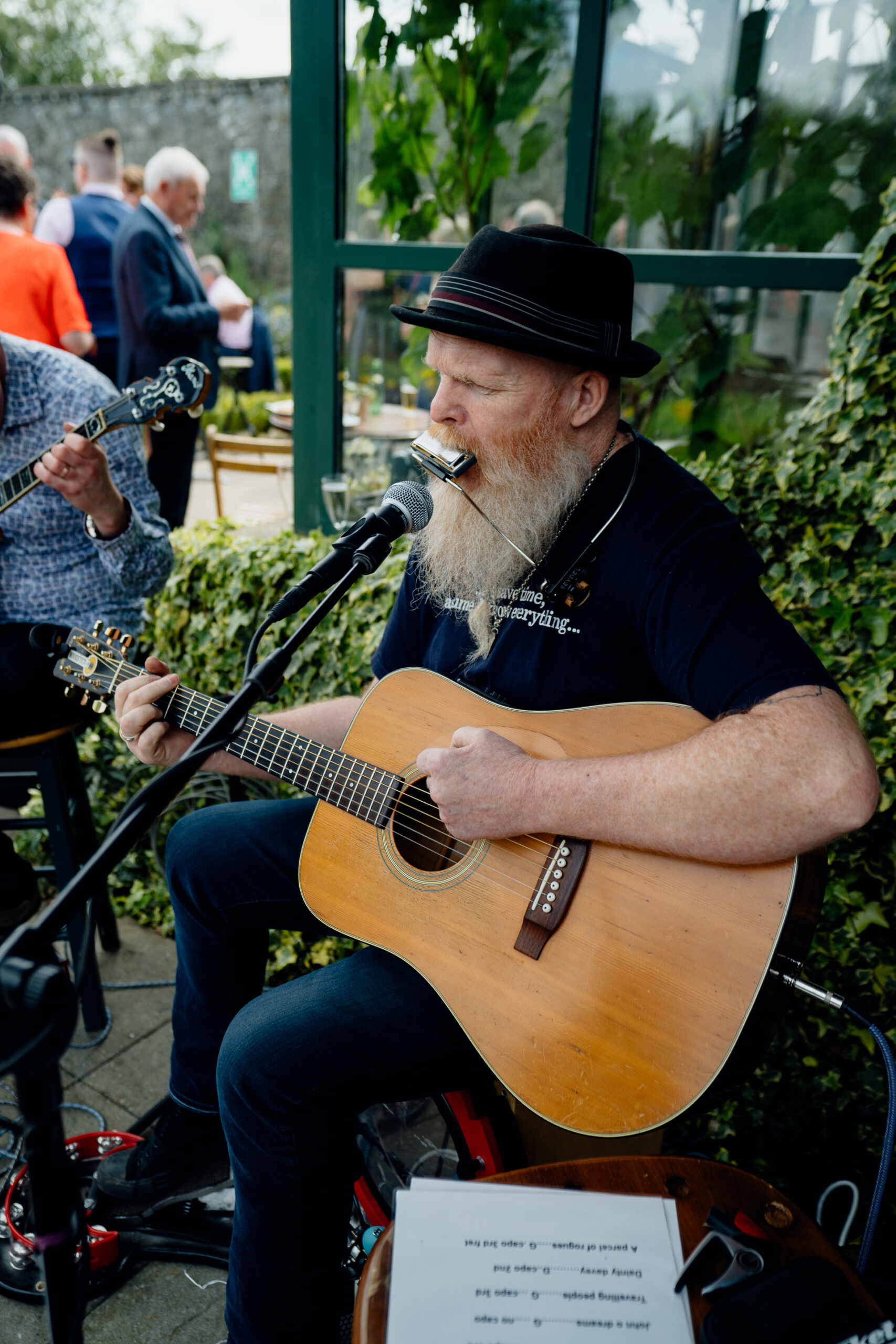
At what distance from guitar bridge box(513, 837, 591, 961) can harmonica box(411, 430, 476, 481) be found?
72 centimetres

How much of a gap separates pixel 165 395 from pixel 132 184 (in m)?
5.78

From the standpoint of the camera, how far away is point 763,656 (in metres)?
1.33

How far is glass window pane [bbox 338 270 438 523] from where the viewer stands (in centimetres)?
344

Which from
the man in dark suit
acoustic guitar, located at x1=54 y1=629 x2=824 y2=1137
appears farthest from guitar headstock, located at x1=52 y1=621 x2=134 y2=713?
the man in dark suit

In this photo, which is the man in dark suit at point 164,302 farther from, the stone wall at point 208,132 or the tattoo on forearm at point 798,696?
the stone wall at point 208,132

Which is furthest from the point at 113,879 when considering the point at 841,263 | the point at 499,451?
the point at 841,263

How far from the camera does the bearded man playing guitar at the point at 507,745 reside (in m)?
1.33

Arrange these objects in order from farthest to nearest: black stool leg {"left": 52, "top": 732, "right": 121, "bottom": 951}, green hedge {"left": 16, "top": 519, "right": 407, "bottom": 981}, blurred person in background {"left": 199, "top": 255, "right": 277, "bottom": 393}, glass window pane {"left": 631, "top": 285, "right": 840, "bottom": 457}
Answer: blurred person in background {"left": 199, "top": 255, "right": 277, "bottom": 393}, glass window pane {"left": 631, "top": 285, "right": 840, "bottom": 457}, green hedge {"left": 16, "top": 519, "right": 407, "bottom": 981}, black stool leg {"left": 52, "top": 732, "right": 121, "bottom": 951}

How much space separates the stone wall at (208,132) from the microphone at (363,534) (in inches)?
637

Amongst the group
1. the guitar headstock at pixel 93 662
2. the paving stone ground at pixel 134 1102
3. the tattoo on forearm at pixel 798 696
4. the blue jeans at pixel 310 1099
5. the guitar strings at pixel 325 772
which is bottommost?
the paving stone ground at pixel 134 1102

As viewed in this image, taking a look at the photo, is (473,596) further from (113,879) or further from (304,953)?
(113,879)

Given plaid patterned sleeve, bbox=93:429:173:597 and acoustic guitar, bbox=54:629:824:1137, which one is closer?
acoustic guitar, bbox=54:629:824:1137

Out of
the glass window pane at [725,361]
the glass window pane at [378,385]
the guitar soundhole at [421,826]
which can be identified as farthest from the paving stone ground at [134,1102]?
the glass window pane at [725,361]

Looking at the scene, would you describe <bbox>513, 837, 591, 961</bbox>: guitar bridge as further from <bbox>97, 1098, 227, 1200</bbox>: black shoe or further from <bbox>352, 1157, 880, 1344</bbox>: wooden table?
<bbox>97, 1098, 227, 1200</bbox>: black shoe
